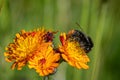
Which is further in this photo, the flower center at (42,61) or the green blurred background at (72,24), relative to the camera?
the green blurred background at (72,24)

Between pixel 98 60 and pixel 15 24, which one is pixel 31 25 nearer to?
pixel 15 24

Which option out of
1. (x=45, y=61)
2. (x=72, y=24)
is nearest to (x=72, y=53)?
(x=45, y=61)

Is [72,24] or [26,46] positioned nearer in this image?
[26,46]

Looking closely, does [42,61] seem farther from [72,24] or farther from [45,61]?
[72,24]

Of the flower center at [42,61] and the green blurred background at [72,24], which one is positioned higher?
the green blurred background at [72,24]

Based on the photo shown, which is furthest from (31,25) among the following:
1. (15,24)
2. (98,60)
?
(98,60)
